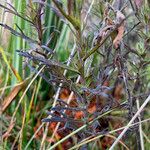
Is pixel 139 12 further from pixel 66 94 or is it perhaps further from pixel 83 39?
pixel 66 94

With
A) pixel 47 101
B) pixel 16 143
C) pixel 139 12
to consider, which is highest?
pixel 139 12

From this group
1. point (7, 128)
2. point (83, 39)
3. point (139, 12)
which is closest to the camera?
point (83, 39)

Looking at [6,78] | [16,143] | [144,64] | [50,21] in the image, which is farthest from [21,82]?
[144,64]

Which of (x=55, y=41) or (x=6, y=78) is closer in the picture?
(x=6, y=78)

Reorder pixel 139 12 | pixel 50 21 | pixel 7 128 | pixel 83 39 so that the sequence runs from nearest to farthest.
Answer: pixel 83 39 < pixel 139 12 < pixel 7 128 < pixel 50 21

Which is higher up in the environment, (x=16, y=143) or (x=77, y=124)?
(x=77, y=124)

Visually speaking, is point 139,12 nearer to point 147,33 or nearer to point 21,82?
point 147,33

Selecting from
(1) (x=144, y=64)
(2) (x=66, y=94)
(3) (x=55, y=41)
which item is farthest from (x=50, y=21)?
(1) (x=144, y=64)
